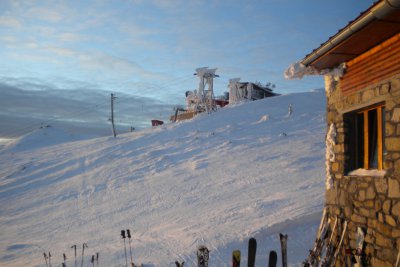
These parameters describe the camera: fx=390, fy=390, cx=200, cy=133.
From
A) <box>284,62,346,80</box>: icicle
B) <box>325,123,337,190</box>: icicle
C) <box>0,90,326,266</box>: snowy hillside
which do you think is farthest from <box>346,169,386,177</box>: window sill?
A: <box>0,90,326,266</box>: snowy hillside

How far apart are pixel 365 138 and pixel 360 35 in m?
1.87

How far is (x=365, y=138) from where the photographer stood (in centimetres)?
630

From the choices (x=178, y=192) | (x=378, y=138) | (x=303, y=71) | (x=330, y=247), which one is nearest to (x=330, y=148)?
(x=378, y=138)

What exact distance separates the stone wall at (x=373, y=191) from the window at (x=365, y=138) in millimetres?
102

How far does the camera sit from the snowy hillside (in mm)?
10289

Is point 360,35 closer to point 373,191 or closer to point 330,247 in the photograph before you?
point 373,191

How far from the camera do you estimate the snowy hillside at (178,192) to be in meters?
10.3

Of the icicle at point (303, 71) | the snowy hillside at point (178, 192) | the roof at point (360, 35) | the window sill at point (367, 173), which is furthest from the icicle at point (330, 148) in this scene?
the snowy hillside at point (178, 192)

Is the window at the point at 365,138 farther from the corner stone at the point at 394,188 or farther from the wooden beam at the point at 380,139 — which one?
the corner stone at the point at 394,188

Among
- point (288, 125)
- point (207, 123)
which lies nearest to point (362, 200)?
point (288, 125)

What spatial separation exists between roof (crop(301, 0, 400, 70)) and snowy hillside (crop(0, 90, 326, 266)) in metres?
4.37

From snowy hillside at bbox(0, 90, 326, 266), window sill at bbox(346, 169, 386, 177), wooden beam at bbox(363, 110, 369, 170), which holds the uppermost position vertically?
wooden beam at bbox(363, 110, 369, 170)

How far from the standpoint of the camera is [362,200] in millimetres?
5867

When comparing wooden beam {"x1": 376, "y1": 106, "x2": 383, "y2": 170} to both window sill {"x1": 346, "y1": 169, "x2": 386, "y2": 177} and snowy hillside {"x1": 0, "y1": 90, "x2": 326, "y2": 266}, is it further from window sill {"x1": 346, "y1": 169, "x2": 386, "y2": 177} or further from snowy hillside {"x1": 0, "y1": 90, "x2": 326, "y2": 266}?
snowy hillside {"x1": 0, "y1": 90, "x2": 326, "y2": 266}
